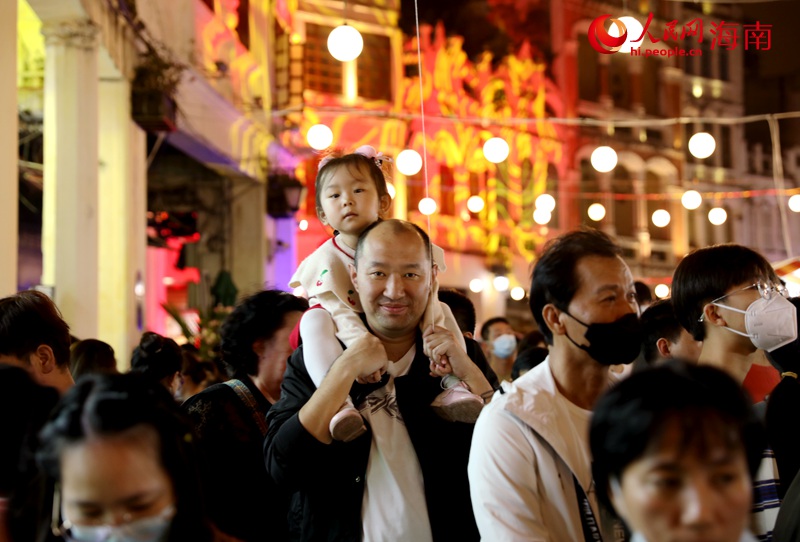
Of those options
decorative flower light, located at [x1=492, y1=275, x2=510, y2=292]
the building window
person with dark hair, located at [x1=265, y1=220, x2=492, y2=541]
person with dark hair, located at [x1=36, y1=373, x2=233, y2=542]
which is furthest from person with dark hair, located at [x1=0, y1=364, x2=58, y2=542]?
decorative flower light, located at [x1=492, y1=275, x2=510, y2=292]

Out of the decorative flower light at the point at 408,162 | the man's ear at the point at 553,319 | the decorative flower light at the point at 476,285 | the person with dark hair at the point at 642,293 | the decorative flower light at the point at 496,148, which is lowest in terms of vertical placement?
the man's ear at the point at 553,319

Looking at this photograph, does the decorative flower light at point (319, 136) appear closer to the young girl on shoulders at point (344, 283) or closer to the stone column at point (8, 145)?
the stone column at point (8, 145)

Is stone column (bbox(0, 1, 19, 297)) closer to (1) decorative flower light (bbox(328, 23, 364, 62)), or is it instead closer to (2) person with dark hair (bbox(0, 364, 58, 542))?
(1) decorative flower light (bbox(328, 23, 364, 62))

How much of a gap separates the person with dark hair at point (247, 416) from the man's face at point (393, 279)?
3.20 feet

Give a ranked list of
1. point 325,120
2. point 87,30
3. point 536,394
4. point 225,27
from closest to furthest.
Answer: point 536,394 < point 87,30 < point 225,27 < point 325,120

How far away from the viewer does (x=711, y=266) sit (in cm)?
441

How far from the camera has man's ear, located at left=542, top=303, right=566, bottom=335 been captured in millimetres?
3529

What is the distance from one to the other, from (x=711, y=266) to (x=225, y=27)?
14.1 meters

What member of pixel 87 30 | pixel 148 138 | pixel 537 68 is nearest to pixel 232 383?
pixel 87 30

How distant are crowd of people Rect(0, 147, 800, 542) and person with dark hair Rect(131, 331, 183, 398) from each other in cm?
73

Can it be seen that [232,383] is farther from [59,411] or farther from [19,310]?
[59,411]

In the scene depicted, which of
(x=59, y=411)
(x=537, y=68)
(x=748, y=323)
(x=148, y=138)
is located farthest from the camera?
(x=537, y=68)

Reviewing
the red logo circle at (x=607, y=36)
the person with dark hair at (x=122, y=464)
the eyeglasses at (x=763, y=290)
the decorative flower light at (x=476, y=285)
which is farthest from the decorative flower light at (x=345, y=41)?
the decorative flower light at (x=476, y=285)

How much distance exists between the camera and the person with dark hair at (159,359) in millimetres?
6217
